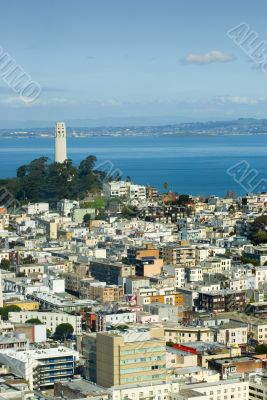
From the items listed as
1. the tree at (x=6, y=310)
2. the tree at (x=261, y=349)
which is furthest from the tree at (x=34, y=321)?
the tree at (x=261, y=349)

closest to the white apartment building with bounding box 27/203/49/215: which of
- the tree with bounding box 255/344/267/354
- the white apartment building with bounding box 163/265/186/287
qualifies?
the white apartment building with bounding box 163/265/186/287

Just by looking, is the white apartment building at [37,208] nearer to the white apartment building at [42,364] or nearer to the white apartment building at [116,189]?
the white apartment building at [116,189]

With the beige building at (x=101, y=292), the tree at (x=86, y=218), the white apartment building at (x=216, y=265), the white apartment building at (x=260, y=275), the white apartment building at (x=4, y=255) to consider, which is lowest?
the beige building at (x=101, y=292)

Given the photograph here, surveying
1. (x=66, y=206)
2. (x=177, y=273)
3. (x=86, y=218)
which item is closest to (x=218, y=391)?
(x=177, y=273)

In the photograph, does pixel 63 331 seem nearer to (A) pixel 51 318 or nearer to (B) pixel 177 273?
(A) pixel 51 318

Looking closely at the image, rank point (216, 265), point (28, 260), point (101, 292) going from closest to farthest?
1. point (101, 292)
2. point (216, 265)
3. point (28, 260)

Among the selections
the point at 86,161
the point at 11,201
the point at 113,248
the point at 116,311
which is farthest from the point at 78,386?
the point at 86,161
